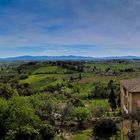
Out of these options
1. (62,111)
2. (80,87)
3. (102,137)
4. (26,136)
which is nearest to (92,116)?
(62,111)

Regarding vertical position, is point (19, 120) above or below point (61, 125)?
above

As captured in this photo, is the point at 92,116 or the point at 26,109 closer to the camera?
the point at 26,109

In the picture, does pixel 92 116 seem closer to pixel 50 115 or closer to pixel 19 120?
pixel 50 115

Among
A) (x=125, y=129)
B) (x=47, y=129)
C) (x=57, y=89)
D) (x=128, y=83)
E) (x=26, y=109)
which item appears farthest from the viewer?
(x=57, y=89)

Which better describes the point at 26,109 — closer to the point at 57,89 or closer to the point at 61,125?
the point at 61,125

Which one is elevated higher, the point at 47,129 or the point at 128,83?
the point at 128,83

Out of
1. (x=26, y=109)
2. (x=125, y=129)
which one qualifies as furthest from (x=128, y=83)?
(x=26, y=109)

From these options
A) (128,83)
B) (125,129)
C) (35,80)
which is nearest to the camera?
(125,129)

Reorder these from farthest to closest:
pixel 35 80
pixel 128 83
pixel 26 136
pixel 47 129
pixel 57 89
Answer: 1. pixel 35 80
2. pixel 57 89
3. pixel 128 83
4. pixel 47 129
5. pixel 26 136

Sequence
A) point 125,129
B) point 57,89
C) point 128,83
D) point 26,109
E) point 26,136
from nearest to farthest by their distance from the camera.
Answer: point 26,136, point 26,109, point 125,129, point 128,83, point 57,89
